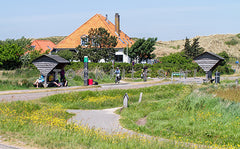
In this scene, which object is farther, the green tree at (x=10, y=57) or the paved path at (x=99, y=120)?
the green tree at (x=10, y=57)

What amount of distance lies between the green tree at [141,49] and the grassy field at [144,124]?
36.2 metres

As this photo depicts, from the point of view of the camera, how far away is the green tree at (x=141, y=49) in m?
56.5

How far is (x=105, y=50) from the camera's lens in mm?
55062

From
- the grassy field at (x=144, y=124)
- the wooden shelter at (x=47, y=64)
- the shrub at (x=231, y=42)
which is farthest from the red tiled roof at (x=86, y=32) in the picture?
the shrub at (x=231, y=42)

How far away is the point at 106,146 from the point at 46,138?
5.73 feet

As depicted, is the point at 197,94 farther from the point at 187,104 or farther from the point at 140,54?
the point at 140,54

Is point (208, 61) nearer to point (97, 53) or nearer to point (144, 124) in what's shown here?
point (144, 124)

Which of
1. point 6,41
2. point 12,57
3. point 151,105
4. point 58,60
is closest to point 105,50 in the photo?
point 12,57

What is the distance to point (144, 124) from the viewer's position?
13.8 metres

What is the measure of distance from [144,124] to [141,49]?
143ft

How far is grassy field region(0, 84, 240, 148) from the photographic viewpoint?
353 inches

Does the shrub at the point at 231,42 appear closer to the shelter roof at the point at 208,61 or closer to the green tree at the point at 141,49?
the green tree at the point at 141,49

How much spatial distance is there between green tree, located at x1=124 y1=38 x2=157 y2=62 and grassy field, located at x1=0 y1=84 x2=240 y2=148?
1426 inches

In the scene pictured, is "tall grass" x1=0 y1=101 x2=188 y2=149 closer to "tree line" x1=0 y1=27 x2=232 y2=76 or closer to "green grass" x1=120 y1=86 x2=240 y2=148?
"green grass" x1=120 y1=86 x2=240 y2=148
